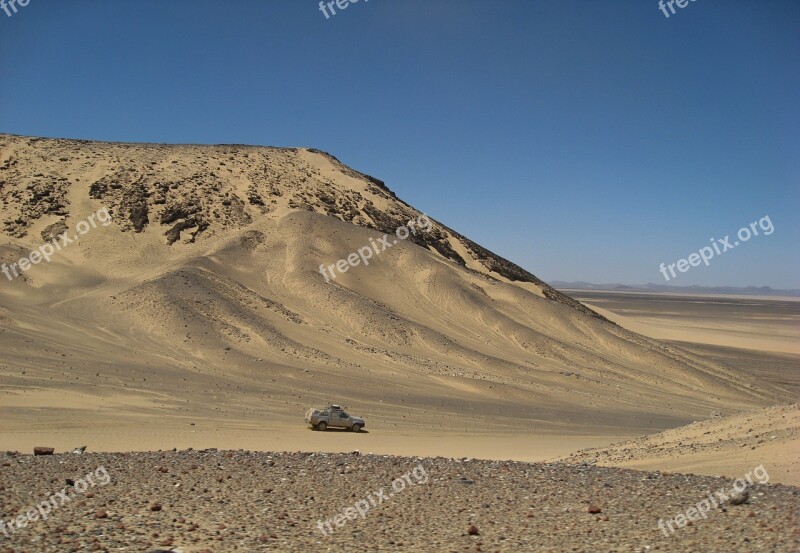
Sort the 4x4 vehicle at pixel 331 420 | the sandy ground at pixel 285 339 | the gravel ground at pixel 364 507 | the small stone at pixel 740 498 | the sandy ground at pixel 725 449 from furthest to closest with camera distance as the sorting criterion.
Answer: the 4x4 vehicle at pixel 331 420, the sandy ground at pixel 285 339, the sandy ground at pixel 725 449, the small stone at pixel 740 498, the gravel ground at pixel 364 507

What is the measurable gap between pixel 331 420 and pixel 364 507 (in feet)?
38.5

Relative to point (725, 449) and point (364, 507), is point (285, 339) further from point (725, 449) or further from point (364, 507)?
point (364, 507)

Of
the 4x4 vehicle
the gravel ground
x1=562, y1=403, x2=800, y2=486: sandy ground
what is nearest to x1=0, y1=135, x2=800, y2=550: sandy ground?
x1=562, y1=403, x2=800, y2=486: sandy ground

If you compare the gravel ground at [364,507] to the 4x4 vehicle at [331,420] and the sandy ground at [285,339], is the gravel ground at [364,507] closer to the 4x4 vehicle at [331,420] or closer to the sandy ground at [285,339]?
the sandy ground at [285,339]

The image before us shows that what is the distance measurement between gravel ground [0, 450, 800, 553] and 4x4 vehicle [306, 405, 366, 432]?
880 centimetres

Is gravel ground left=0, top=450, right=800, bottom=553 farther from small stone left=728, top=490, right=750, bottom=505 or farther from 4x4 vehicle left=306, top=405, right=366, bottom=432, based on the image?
4x4 vehicle left=306, top=405, right=366, bottom=432

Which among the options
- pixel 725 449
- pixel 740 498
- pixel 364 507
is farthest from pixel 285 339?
pixel 740 498

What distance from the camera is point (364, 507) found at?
918cm

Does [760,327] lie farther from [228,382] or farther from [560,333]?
[228,382]

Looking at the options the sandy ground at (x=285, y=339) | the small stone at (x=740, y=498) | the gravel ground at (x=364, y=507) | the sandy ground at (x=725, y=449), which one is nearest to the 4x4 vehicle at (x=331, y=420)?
the sandy ground at (x=285, y=339)

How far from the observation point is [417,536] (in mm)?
7895

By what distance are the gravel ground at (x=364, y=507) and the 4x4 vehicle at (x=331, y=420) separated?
8803 millimetres

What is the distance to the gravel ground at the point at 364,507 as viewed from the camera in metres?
7.44

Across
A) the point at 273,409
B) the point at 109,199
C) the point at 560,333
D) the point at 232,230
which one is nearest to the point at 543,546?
the point at 273,409
